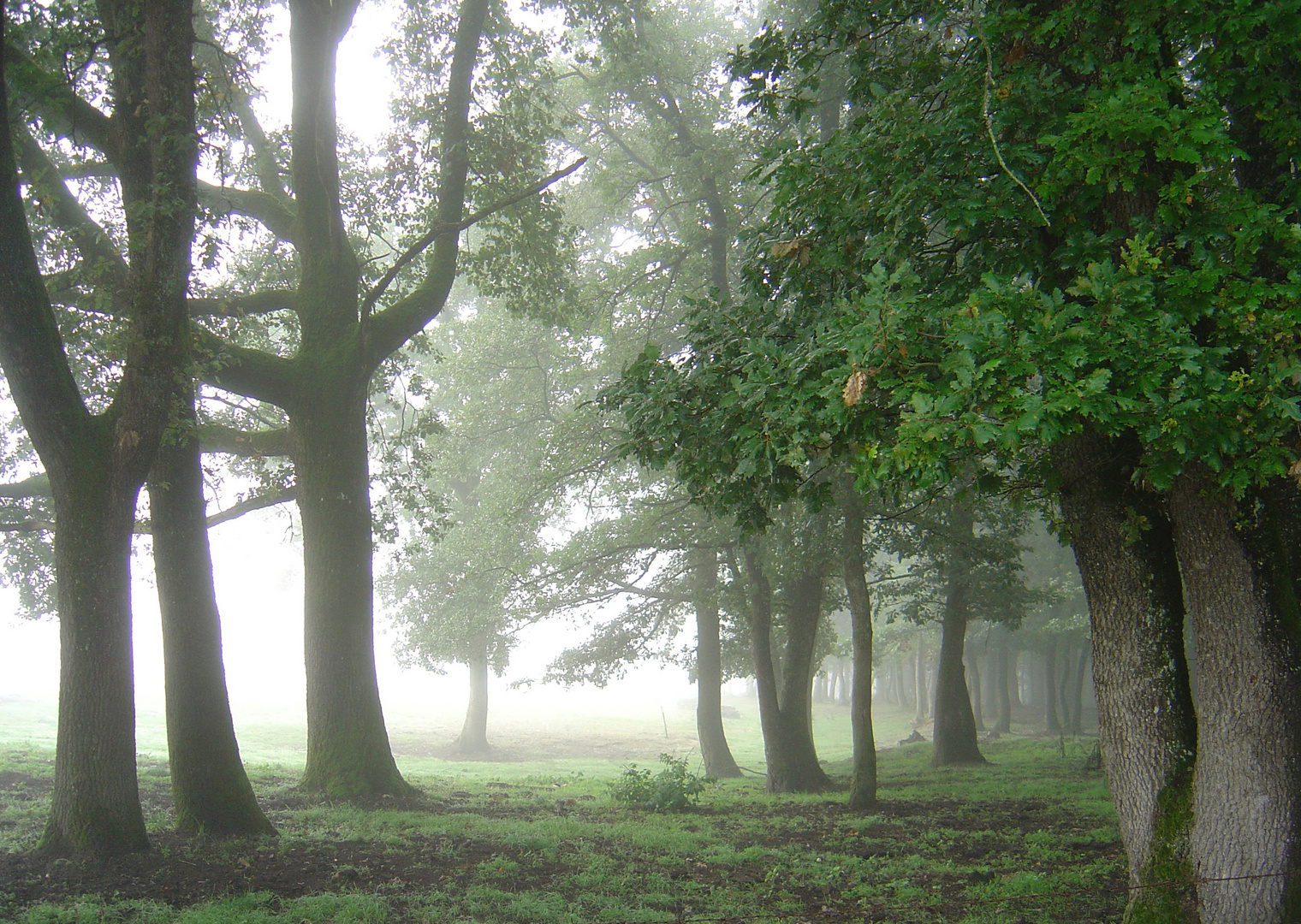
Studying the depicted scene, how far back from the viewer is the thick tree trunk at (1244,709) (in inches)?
186

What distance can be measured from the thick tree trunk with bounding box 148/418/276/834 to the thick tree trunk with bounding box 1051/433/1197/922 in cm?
733

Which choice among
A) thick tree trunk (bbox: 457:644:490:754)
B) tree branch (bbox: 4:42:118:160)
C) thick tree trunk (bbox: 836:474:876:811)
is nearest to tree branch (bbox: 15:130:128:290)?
tree branch (bbox: 4:42:118:160)

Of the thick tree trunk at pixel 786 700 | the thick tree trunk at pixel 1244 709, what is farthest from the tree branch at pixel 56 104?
the thick tree trunk at pixel 786 700

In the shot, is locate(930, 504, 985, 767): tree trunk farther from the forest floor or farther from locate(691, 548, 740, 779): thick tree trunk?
the forest floor

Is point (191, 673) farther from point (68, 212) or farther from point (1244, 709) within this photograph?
point (1244, 709)

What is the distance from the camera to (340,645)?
9742 mm

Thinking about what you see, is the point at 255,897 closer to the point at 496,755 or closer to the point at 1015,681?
the point at 496,755

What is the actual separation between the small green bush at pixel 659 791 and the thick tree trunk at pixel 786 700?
7.47 ft

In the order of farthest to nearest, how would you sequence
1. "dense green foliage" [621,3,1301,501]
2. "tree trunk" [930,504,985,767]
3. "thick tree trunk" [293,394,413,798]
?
1. "tree trunk" [930,504,985,767]
2. "thick tree trunk" [293,394,413,798]
3. "dense green foliage" [621,3,1301,501]

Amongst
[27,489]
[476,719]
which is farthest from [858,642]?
[476,719]

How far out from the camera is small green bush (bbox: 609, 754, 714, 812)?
11602 mm

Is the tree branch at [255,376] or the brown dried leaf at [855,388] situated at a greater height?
the tree branch at [255,376]

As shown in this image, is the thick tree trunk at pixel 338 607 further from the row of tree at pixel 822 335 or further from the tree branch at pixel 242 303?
the tree branch at pixel 242 303

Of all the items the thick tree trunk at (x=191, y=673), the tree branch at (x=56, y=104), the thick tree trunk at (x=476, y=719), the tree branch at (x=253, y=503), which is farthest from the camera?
the thick tree trunk at (x=476, y=719)
